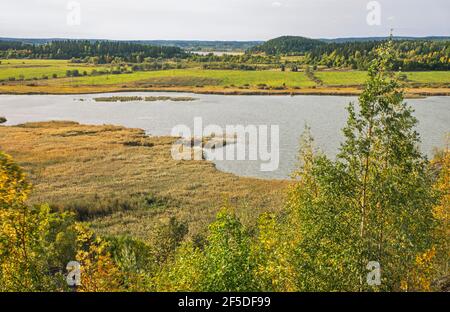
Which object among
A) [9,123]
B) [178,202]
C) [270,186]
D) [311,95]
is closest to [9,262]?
[178,202]

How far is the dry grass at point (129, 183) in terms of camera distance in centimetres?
4778

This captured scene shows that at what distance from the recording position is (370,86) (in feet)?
59.2

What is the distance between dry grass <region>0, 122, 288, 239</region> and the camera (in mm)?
47781

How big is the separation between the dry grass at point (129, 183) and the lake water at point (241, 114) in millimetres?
7701

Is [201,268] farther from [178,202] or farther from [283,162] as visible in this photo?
[283,162]

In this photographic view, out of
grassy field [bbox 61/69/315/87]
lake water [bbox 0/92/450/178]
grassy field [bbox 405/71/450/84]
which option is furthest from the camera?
grassy field [bbox 61/69/315/87]

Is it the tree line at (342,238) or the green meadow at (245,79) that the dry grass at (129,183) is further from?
the green meadow at (245,79)

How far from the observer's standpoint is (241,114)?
114 meters

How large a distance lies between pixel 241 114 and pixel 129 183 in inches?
2296

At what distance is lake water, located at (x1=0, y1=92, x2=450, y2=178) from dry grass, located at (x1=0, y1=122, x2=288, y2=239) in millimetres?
7701

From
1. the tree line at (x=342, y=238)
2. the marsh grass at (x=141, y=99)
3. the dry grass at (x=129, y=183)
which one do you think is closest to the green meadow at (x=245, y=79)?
the marsh grass at (x=141, y=99)

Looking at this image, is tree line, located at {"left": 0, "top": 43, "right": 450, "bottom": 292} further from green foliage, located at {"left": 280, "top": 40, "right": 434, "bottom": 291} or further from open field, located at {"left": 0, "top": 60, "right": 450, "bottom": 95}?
open field, located at {"left": 0, "top": 60, "right": 450, "bottom": 95}

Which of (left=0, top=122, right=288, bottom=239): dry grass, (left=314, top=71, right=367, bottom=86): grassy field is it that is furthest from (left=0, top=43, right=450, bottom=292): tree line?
(left=314, top=71, right=367, bottom=86): grassy field

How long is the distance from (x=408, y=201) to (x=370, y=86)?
4738 mm
